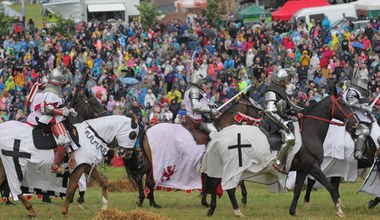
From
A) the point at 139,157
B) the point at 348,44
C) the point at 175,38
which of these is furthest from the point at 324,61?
the point at 139,157

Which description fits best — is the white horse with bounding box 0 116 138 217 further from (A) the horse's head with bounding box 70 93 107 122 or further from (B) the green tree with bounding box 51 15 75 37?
(B) the green tree with bounding box 51 15 75 37

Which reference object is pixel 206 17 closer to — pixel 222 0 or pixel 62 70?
pixel 222 0

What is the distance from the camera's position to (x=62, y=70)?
66.9 ft

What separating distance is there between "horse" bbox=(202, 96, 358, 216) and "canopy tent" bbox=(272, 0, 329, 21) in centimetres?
3275

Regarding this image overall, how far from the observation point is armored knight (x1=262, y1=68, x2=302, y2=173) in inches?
752

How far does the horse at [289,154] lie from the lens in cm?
1917

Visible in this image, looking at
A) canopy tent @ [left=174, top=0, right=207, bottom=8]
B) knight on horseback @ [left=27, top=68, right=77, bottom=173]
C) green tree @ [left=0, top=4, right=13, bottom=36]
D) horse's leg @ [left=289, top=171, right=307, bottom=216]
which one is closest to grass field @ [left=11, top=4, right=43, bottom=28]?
canopy tent @ [left=174, top=0, right=207, bottom=8]

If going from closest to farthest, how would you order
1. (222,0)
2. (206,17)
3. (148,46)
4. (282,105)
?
(282,105)
(148,46)
(206,17)
(222,0)

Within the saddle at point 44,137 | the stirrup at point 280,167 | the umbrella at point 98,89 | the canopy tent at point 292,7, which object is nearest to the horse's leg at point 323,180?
the stirrup at point 280,167

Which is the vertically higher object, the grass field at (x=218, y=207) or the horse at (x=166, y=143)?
the horse at (x=166, y=143)

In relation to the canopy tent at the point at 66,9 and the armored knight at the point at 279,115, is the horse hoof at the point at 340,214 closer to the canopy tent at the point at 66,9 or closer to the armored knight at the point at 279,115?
the armored knight at the point at 279,115

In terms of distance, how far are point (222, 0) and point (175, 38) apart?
478 inches

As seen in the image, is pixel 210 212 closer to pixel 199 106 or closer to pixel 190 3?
pixel 199 106

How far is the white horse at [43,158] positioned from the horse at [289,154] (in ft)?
6.81
